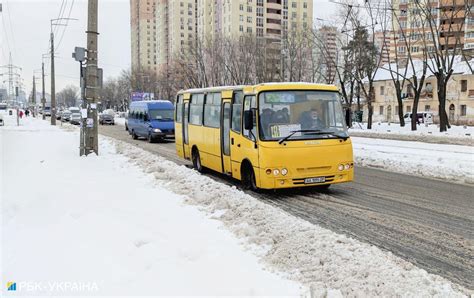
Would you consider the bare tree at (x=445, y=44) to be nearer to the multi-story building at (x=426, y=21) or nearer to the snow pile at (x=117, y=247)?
the multi-story building at (x=426, y=21)

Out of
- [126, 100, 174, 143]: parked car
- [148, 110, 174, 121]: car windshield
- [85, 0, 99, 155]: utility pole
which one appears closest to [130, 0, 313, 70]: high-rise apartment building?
[126, 100, 174, 143]: parked car

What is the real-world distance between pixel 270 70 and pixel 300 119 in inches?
1695

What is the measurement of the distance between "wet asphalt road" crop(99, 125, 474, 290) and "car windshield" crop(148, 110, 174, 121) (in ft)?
48.8

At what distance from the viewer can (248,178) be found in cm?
1040

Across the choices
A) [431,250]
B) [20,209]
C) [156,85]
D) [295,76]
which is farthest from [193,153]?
[156,85]

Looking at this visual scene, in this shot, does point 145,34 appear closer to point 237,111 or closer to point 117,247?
point 237,111

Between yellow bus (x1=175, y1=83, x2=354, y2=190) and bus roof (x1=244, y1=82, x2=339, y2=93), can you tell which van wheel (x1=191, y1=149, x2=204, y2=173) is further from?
bus roof (x1=244, y1=82, x2=339, y2=93)

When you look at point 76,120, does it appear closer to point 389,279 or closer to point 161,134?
point 161,134

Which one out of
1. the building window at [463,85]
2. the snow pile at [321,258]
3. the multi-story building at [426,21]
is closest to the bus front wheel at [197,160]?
the snow pile at [321,258]

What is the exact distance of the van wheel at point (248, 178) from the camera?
10.1 metres

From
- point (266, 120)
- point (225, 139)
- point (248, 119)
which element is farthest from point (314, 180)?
point (225, 139)

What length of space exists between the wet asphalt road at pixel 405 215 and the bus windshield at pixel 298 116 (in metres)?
1.34

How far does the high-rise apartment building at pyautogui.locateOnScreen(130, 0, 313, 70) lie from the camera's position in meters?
99.4

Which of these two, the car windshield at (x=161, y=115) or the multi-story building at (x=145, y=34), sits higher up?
the multi-story building at (x=145, y=34)
